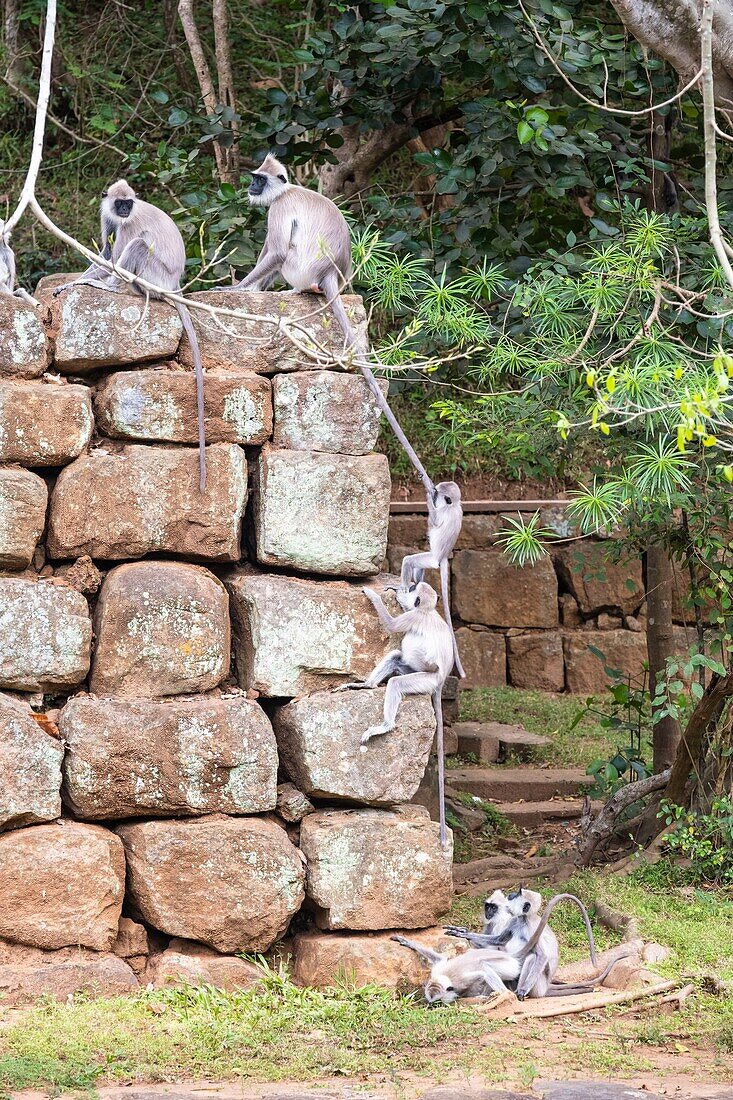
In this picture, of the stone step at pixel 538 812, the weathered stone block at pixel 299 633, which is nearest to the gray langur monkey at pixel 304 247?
the weathered stone block at pixel 299 633

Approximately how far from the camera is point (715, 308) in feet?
19.3

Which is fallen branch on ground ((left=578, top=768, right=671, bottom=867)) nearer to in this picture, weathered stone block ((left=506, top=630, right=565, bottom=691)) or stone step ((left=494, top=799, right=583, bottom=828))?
stone step ((left=494, top=799, right=583, bottom=828))

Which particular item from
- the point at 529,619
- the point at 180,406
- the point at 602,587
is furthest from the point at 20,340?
the point at 602,587

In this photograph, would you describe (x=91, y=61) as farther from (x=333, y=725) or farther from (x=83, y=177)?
(x=333, y=725)

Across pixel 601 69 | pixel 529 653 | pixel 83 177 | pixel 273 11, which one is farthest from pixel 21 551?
pixel 273 11

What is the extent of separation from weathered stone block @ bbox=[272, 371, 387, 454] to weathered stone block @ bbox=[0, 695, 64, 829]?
5.12 feet

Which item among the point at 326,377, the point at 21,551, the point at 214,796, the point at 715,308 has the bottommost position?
the point at 214,796

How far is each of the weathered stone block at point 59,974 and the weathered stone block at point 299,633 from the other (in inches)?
48.1

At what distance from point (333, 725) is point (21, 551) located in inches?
56.3

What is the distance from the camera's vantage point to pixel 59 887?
4.89m

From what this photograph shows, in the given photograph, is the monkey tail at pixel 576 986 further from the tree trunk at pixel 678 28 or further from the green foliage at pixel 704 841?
the tree trunk at pixel 678 28

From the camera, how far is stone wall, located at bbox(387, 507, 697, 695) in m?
11.2

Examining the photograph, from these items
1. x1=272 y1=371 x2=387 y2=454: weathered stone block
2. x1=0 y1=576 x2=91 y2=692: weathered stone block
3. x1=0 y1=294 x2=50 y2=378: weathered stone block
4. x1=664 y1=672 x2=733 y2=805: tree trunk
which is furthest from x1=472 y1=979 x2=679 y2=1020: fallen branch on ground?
x1=0 y1=294 x2=50 y2=378: weathered stone block

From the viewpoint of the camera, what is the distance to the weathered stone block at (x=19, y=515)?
503cm
